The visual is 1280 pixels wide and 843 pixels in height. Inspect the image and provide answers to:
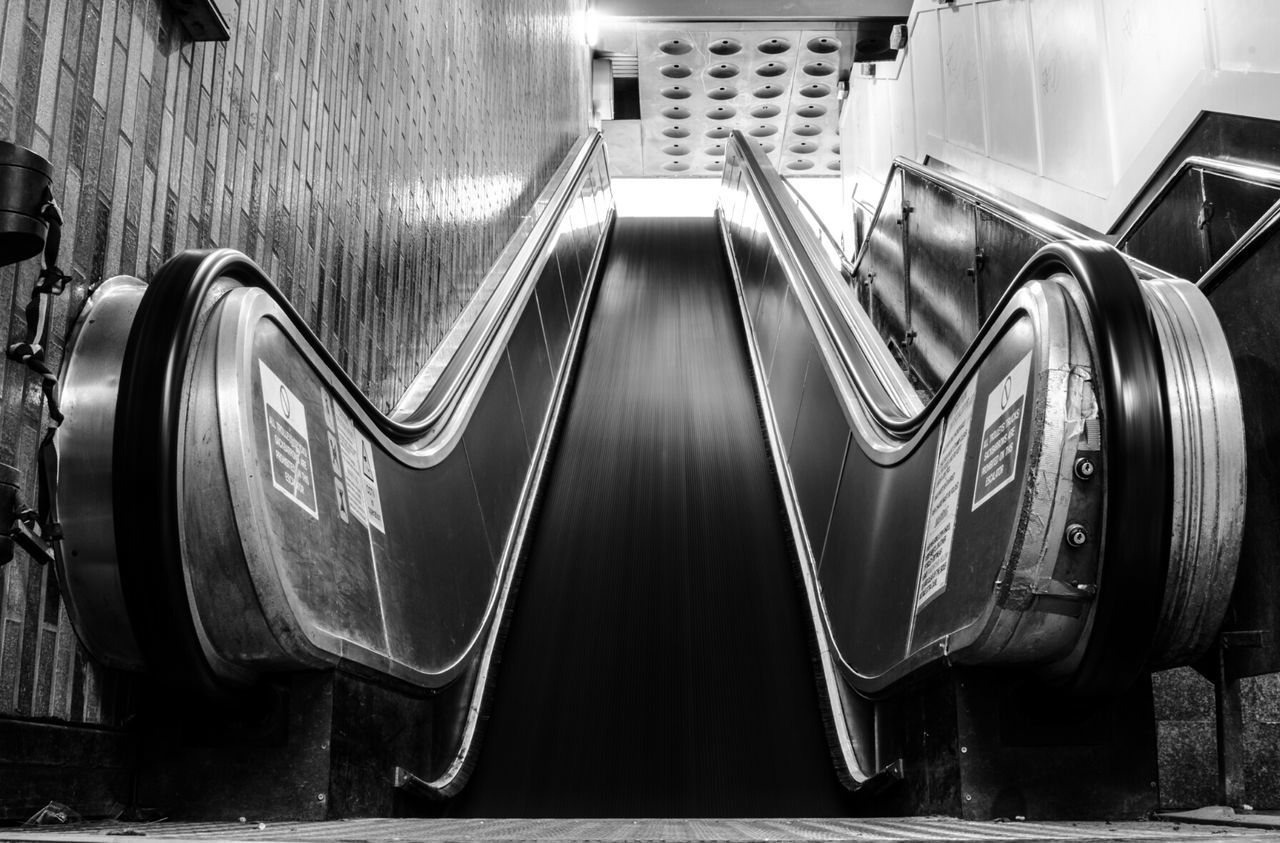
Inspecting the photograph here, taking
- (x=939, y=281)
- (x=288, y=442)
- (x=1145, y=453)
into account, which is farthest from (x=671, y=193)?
(x=1145, y=453)

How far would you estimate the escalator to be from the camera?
221cm

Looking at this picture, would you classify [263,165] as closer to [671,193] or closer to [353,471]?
[353,471]

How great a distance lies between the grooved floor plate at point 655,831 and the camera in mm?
1714

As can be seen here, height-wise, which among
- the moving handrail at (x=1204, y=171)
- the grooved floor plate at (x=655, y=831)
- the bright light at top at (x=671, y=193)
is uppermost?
the bright light at top at (x=671, y=193)

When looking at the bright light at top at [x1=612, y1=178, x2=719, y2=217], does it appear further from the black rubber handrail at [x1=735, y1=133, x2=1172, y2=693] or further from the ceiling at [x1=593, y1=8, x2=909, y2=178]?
the black rubber handrail at [x1=735, y1=133, x2=1172, y2=693]

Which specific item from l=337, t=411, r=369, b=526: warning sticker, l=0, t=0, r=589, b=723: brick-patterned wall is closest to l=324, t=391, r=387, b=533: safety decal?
l=337, t=411, r=369, b=526: warning sticker

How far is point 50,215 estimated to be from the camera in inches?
76.6

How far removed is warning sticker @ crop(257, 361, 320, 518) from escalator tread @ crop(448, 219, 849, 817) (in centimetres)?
123

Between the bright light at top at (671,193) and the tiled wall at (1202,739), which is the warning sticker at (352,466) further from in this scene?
the bright light at top at (671,193)

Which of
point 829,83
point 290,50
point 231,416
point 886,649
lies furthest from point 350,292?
point 829,83

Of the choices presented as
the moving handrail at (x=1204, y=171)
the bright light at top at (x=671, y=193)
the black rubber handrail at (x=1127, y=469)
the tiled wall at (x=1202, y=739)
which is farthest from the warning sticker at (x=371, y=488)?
the bright light at top at (x=671, y=193)

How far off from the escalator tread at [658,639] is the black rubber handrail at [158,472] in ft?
4.46

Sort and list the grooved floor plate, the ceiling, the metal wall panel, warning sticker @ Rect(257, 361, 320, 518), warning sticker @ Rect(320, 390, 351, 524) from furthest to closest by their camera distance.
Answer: the ceiling
the metal wall panel
warning sticker @ Rect(320, 390, 351, 524)
warning sticker @ Rect(257, 361, 320, 518)
the grooved floor plate

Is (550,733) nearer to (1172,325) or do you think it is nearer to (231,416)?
(231,416)
